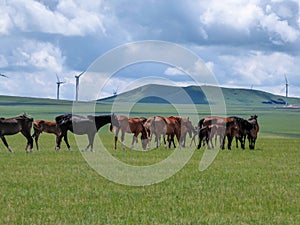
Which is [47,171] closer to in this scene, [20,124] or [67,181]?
[67,181]

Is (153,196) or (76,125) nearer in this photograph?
(153,196)

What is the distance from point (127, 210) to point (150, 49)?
12459 mm

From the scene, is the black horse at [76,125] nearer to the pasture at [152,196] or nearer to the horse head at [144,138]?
the horse head at [144,138]

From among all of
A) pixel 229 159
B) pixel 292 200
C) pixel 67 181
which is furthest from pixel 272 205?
pixel 229 159

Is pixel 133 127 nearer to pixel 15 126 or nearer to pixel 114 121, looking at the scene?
pixel 114 121

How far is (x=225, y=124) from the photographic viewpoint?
1232 inches

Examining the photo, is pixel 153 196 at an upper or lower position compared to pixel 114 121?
lower

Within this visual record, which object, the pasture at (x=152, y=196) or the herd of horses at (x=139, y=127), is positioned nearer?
the pasture at (x=152, y=196)

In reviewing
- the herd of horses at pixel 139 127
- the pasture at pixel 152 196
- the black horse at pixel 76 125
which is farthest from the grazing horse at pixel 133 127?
the pasture at pixel 152 196

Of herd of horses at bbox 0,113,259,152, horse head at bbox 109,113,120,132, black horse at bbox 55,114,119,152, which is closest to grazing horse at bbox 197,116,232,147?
herd of horses at bbox 0,113,259,152

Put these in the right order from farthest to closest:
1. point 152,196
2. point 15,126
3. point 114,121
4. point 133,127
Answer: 1. point 133,127
2. point 114,121
3. point 15,126
4. point 152,196

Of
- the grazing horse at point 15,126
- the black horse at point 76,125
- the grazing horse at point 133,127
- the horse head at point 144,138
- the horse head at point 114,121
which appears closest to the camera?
the grazing horse at point 15,126

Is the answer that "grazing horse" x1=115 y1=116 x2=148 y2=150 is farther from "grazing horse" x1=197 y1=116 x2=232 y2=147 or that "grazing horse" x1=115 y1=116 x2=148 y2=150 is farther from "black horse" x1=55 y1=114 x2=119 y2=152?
"grazing horse" x1=197 y1=116 x2=232 y2=147

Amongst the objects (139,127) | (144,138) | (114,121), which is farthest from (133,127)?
(114,121)
